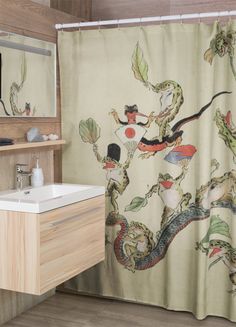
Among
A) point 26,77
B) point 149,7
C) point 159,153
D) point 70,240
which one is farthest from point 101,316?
point 149,7

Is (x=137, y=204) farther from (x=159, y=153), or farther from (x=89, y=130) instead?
(x=89, y=130)

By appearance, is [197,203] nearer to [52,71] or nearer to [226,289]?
[226,289]

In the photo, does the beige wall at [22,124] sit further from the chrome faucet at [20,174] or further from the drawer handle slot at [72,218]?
the drawer handle slot at [72,218]

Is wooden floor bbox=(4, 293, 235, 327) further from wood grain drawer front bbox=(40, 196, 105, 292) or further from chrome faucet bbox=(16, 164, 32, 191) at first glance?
chrome faucet bbox=(16, 164, 32, 191)

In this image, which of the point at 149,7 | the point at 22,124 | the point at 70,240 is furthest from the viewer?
the point at 149,7

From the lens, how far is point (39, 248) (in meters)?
2.56

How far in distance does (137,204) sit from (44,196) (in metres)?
0.63

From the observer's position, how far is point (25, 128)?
311cm

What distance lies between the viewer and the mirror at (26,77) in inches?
114

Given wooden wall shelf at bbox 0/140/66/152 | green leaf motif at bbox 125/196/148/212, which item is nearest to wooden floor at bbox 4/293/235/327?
green leaf motif at bbox 125/196/148/212

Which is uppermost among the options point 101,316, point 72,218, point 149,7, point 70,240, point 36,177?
point 149,7

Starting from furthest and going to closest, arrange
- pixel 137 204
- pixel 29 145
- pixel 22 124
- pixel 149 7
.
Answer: pixel 149 7
pixel 137 204
pixel 22 124
pixel 29 145

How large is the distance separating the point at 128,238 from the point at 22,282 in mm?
929

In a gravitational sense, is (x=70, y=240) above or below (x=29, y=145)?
below
